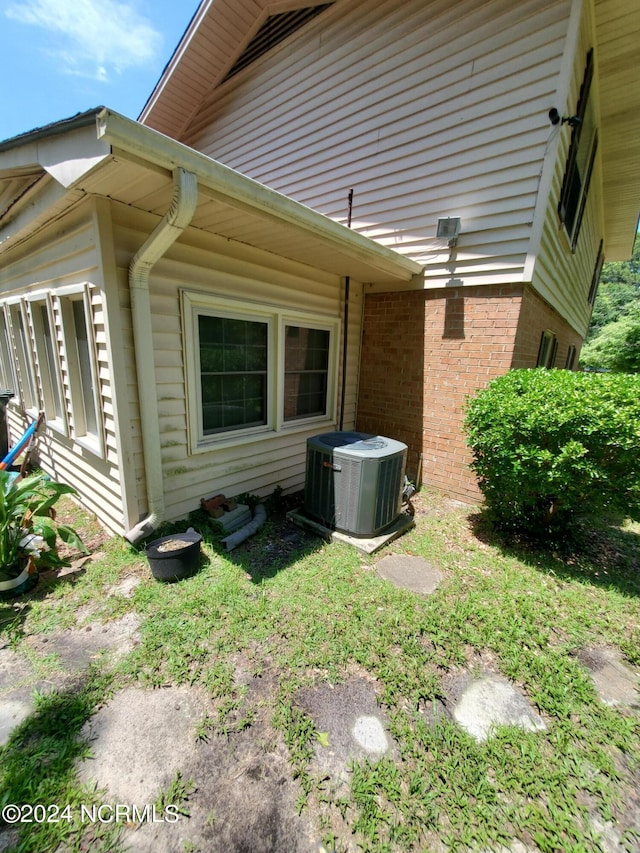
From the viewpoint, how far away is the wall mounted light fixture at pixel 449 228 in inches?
156

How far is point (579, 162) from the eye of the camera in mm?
4613

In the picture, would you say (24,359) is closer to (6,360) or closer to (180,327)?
(6,360)

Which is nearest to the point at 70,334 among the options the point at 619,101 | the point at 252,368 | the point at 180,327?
the point at 180,327

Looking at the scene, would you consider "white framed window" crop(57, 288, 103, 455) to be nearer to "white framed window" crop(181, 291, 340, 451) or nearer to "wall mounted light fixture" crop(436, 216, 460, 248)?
"white framed window" crop(181, 291, 340, 451)

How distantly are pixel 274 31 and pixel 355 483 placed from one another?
282 inches

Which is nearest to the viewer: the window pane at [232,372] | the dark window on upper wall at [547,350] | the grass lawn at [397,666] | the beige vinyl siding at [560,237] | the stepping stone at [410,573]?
the grass lawn at [397,666]

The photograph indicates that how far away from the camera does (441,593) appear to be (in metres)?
2.76

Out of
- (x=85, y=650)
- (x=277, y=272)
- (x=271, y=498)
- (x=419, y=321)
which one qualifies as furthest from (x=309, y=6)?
(x=85, y=650)

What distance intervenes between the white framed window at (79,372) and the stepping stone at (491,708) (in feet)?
11.3

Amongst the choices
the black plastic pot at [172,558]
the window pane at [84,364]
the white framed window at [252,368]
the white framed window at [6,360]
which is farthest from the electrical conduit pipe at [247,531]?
the white framed window at [6,360]

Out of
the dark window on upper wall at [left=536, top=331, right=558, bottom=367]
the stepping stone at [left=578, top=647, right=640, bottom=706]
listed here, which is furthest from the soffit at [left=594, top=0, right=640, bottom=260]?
the stepping stone at [left=578, top=647, right=640, bottom=706]

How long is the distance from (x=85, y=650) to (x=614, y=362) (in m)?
15.5

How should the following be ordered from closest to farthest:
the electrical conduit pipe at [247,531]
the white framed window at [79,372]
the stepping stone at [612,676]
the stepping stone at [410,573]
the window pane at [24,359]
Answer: the stepping stone at [612,676] → the stepping stone at [410,573] → the electrical conduit pipe at [247,531] → the white framed window at [79,372] → the window pane at [24,359]

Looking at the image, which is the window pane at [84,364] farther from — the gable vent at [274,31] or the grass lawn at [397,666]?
the gable vent at [274,31]
